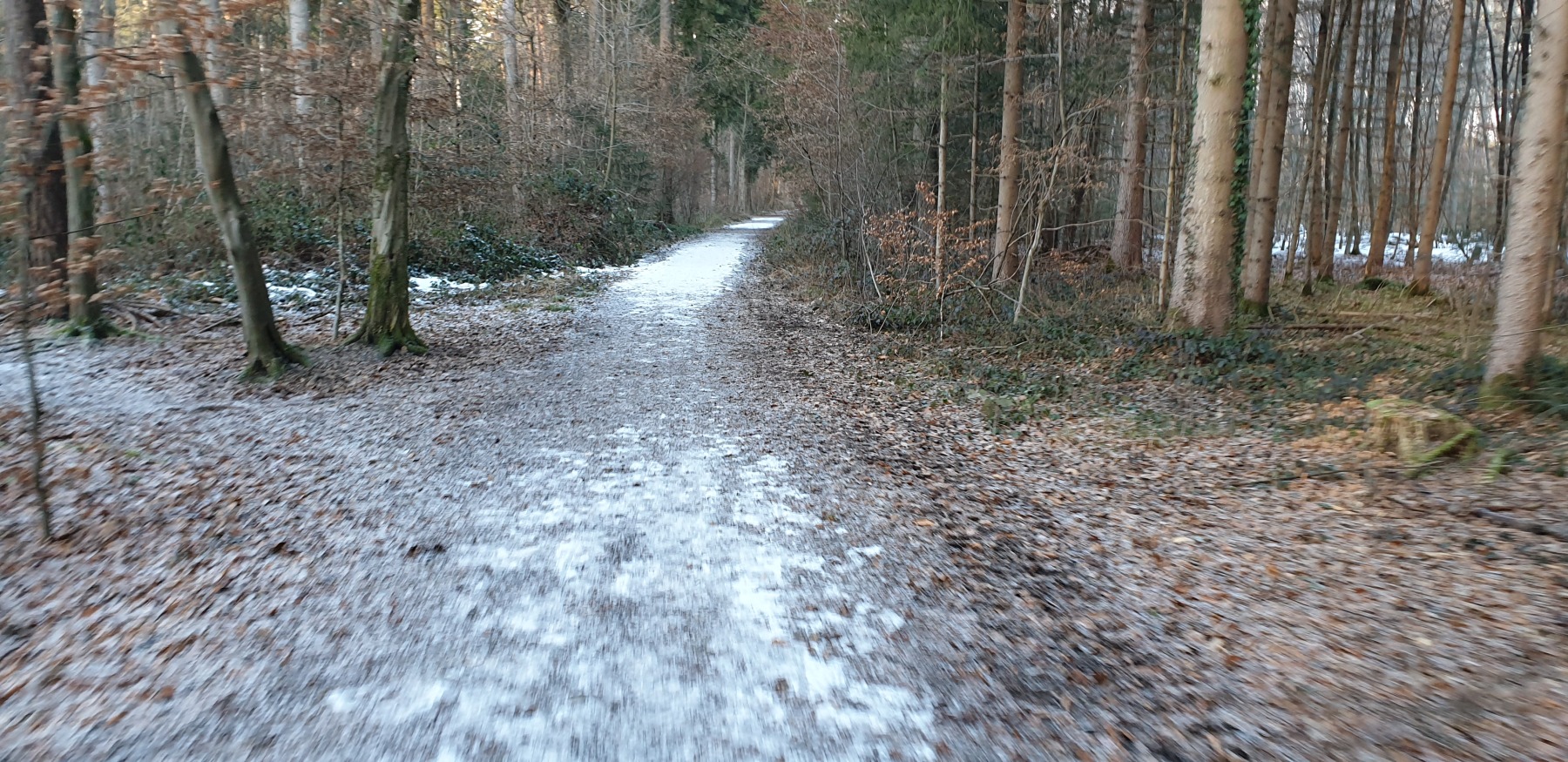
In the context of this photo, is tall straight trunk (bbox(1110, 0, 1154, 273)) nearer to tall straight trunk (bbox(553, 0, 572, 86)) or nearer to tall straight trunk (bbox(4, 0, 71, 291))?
tall straight trunk (bbox(4, 0, 71, 291))

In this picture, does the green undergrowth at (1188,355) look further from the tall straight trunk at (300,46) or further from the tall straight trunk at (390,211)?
the tall straight trunk at (300,46)

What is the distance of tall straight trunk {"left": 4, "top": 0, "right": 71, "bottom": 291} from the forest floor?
160cm

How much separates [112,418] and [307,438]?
222 centimetres

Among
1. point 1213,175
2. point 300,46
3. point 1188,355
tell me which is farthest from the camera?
point 300,46

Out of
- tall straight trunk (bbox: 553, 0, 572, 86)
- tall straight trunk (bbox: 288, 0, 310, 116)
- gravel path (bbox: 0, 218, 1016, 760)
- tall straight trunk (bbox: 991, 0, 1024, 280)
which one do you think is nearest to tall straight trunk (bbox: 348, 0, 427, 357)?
tall straight trunk (bbox: 288, 0, 310, 116)

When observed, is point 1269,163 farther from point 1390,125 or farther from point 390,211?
point 390,211

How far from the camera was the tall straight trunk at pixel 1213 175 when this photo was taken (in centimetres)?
1165

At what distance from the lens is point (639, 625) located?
469 cm

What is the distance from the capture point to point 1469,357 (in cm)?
893

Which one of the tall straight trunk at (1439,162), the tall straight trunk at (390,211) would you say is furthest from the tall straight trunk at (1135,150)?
the tall straight trunk at (390,211)

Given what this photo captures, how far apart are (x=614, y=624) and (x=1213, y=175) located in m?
10.6

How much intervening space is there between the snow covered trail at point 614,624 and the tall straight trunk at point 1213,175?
6899 millimetres

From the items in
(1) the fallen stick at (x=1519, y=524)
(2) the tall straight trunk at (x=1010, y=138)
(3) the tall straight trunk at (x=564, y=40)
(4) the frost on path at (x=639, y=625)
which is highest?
(3) the tall straight trunk at (x=564, y=40)

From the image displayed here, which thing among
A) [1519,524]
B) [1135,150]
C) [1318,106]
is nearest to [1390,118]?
[1318,106]
